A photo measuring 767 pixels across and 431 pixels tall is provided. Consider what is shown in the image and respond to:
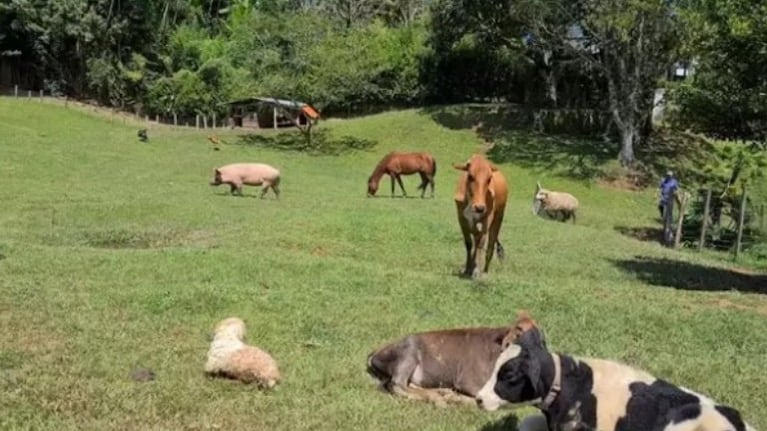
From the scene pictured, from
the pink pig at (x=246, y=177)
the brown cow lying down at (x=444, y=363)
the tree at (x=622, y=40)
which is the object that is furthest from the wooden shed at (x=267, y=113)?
the brown cow lying down at (x=444, y=363)

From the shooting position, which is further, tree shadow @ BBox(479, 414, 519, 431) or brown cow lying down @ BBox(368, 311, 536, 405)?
brown cow lying down @ BBox(368, 311, 536, 405)

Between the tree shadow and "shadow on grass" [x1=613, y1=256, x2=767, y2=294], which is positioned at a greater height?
the tree shadow

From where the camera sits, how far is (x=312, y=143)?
43812 millimetres

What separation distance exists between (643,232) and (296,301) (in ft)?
66.0

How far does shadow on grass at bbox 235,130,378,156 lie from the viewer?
139ft

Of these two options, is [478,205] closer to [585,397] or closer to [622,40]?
[585,397]

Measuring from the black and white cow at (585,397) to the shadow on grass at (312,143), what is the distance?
36.4m

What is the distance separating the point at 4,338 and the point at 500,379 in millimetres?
5461

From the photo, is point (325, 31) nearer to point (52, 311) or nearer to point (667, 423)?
point (52, 311)

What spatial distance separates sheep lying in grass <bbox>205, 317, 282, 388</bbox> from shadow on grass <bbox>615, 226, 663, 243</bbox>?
20.8 metres

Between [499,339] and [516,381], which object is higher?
[516,381]

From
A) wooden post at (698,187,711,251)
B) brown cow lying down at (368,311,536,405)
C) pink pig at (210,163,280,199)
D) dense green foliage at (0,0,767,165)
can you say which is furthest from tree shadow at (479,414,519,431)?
dense green foliage at (0,0,767,165)

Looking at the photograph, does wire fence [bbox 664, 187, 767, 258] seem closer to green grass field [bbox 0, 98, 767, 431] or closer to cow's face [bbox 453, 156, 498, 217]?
green grass field [bbox 0, 98, 767, 431]

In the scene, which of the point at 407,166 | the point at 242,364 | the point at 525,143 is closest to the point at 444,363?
the point at 242,364
